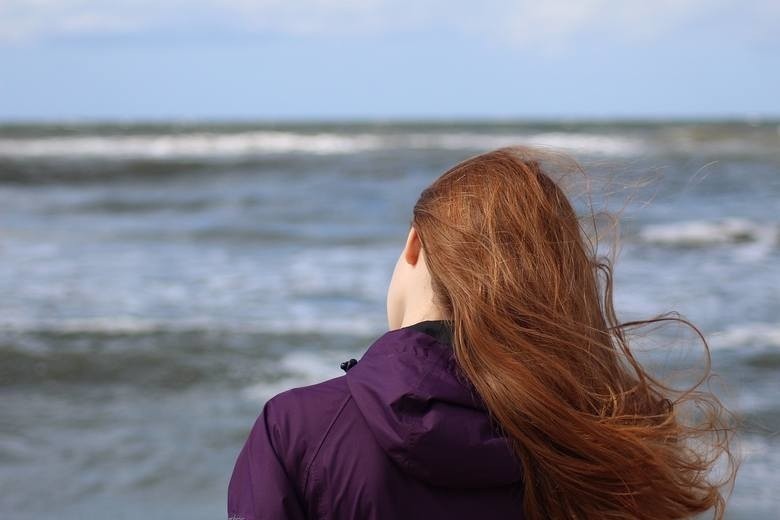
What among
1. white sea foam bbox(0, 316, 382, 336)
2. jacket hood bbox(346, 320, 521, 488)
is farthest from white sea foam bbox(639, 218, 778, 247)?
jacket hood bbox(346, 320, 521, 488)

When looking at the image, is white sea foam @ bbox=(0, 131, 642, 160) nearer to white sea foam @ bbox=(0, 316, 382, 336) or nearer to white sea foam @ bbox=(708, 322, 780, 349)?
white sea foam @ bbox=(708, 322, 780, 349)

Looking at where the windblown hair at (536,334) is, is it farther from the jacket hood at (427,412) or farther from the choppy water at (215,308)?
the choppy water at (215,308)

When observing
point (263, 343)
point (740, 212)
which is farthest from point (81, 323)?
point (740, 212)

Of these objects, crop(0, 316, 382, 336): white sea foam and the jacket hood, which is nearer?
the jacket hood

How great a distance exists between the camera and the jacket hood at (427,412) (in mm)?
1277

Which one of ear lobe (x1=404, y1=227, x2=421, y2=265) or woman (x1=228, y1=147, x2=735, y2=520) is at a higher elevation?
ear lobe (x1=404, y1=227, x2=421, y2=265)

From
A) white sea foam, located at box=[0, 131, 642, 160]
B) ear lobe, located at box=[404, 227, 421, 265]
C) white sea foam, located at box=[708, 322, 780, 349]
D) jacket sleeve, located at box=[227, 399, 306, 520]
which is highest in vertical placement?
ear lobe, located at box=[404, 227, 421, 265]

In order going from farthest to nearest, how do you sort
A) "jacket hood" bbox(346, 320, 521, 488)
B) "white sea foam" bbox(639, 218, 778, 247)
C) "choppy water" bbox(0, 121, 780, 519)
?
"white sea foam" bbox(639, 218, 778, 247) → "choppy water" bbox(0, 121, 780, 519) → "jacket hood" bbox(346, 320, 521, 488)

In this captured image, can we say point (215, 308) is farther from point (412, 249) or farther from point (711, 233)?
point (711, 233)

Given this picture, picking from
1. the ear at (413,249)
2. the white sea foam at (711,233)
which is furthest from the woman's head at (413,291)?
the white sea foam at (711,233)

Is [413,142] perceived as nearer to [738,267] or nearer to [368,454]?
[738,267]

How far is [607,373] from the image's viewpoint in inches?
60.1

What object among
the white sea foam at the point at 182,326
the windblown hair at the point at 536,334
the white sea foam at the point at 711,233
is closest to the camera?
the windblown hair at the point at 536,334

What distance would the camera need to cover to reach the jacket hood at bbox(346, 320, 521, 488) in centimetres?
128
